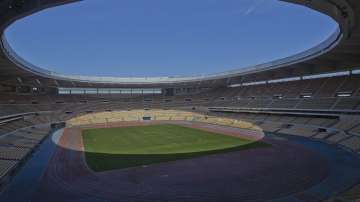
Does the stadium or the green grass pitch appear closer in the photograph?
the stadium

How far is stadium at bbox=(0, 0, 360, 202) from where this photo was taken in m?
14.7

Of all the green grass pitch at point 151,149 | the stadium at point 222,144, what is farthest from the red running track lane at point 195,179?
the green grass pitch at point 151,149

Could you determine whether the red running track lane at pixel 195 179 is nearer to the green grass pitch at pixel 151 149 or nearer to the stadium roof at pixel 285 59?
the green grass pitch at pixel 151 149

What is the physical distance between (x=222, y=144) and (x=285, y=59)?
65.2 feet

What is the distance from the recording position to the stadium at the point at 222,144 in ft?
48.1

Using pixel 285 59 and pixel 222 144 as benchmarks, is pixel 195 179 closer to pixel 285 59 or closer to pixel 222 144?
pixel 222 144

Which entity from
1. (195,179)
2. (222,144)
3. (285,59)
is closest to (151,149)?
(222,144)

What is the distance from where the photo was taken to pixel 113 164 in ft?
69.6

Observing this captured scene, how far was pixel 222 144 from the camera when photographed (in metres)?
29.3

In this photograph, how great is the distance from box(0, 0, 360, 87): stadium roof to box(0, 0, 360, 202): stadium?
0.11m

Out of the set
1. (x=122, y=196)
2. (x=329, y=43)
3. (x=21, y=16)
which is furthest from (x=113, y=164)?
(x=329, y=43)

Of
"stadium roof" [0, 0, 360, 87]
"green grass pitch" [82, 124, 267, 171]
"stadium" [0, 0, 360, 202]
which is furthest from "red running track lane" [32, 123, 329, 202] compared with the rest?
"stadium roof" [0, 0, 360, 87]

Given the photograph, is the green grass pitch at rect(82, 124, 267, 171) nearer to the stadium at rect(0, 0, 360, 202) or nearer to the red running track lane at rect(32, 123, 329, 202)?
the stadium at rect(0, 0, 360, 202)

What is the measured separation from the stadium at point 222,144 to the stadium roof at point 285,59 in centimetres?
11
